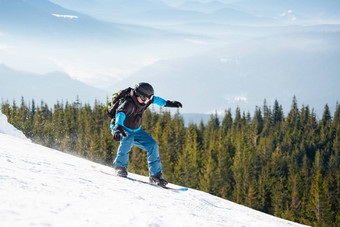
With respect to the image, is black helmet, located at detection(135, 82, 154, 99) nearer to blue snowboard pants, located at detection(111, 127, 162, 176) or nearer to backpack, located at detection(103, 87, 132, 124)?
backpack, located at detection(103, 87, 132, 124)

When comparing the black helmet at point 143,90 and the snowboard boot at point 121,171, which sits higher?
the black helmet at point 143,90

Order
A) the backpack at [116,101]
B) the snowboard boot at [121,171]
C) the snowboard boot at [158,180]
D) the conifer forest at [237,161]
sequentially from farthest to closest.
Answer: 1. the conifer forest at [237,161]
2. the snowboard boot at [158,180]
3. the snowboard boot at [121,171]
4. the backpack at [116,101]

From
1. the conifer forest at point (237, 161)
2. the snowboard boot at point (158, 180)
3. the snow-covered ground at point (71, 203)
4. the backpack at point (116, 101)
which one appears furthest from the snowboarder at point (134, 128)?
the conifer forest at point (237, 161)

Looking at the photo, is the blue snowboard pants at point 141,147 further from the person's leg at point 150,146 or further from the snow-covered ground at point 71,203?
the snow-covered ground at point 71,203

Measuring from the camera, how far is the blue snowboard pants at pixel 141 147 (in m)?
8.24

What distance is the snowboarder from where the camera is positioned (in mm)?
7962

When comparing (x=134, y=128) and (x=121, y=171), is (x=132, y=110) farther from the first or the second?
(x=121, y=171)

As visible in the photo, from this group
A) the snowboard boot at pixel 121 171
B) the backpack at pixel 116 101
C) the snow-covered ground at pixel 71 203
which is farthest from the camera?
the snowboard boot at pixel 121 171

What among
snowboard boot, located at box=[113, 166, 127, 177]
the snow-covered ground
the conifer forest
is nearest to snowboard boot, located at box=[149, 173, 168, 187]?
snowboard boot, located at box=[113, 166, 127, 177]

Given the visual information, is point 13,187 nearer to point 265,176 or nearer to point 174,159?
point 265,176

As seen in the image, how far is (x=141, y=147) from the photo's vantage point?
849cm

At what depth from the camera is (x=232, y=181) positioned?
2504 inches

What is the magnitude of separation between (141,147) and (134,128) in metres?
0.60

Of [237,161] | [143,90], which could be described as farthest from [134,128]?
[237,161]
